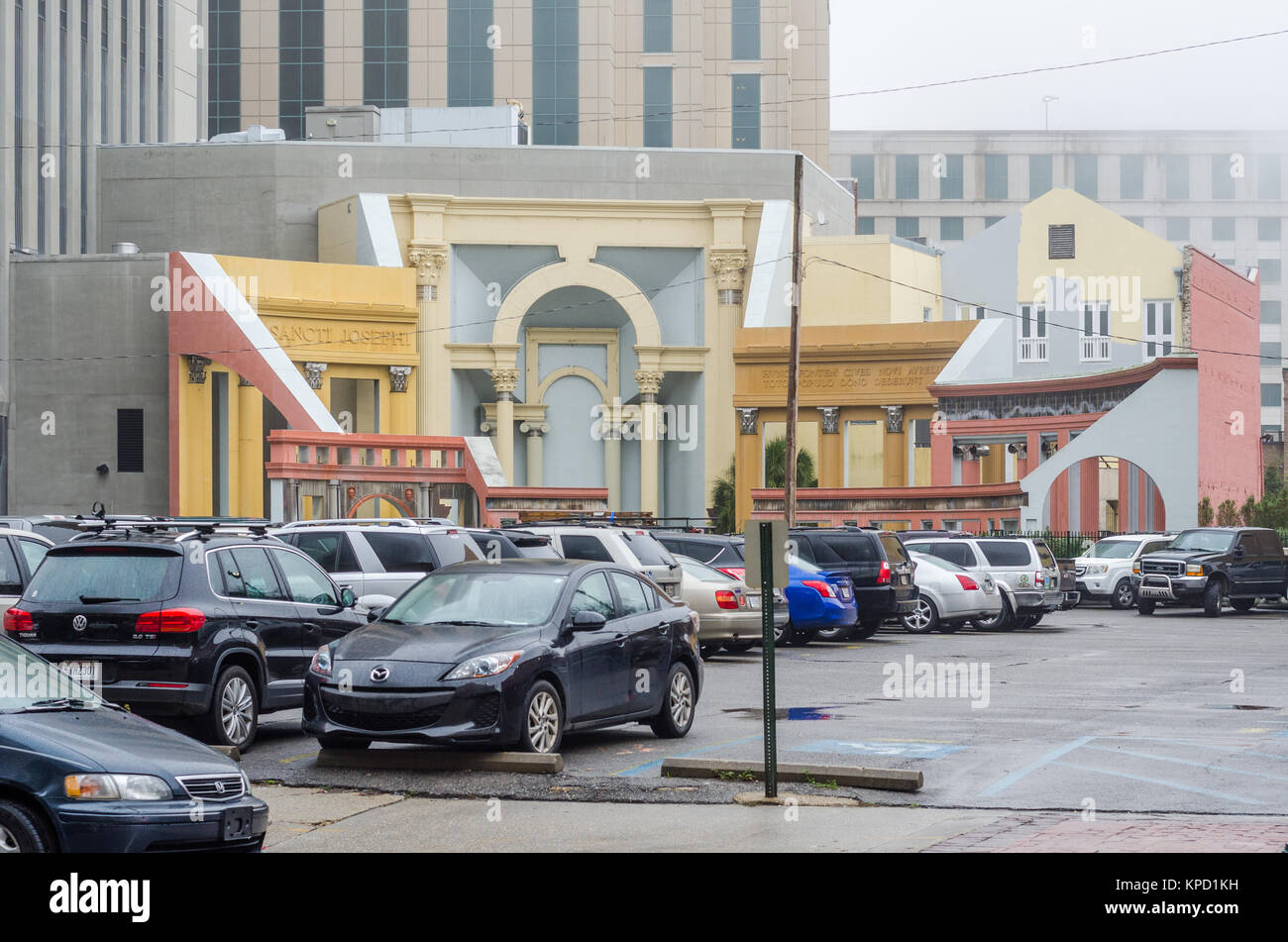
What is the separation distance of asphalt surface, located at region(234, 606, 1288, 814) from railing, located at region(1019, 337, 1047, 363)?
23644 mm

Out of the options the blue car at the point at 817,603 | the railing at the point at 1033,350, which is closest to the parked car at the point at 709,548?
the blue car at the point at 817,603

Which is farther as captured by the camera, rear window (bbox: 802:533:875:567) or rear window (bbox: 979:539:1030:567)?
rear window (bbox: 979:539:1030:567)

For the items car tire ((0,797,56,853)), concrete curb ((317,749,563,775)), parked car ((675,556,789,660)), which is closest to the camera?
car tire ((0,797,56,853))

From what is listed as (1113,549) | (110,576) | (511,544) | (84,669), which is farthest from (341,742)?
(1113,549)

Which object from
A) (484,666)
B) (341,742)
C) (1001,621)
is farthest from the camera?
(1001,621)

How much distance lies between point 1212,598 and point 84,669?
27.7 meters

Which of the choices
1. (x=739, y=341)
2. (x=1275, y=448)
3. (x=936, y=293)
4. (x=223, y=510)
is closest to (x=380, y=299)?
(x=223, y=510)

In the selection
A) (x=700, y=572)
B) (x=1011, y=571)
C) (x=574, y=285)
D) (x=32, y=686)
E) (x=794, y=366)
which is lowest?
(x=1011, y=571)

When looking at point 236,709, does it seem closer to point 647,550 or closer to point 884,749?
point 884,749

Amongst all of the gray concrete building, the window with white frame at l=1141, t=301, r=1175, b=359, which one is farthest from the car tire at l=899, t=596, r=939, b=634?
the gray concrete building

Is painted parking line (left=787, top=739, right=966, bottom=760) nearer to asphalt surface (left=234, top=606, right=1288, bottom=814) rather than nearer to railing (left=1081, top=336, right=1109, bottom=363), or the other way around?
asphalt surface (left=234, top=606, right=1288, bottom=814)

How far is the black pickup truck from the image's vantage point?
115ft

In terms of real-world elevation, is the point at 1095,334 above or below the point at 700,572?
above

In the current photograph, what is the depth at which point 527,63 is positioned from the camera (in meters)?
69.0
